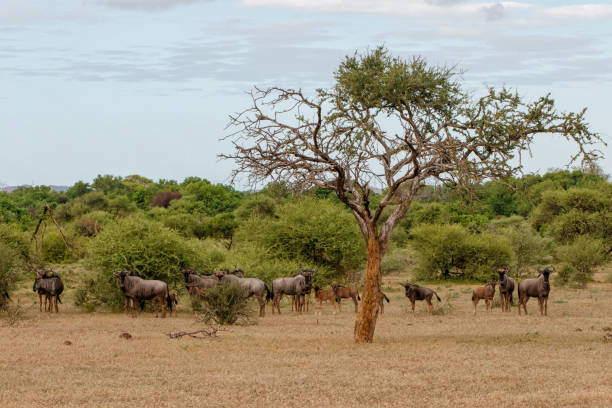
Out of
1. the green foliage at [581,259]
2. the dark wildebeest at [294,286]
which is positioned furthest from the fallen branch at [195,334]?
the green foliage at [581,259]

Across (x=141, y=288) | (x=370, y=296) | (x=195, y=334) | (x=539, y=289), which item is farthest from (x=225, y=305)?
(x=539, y=289)

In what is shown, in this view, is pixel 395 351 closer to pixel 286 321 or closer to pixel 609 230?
pixel 286 321

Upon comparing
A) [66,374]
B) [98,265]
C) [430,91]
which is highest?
[430,91]

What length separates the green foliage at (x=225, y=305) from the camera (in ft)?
73.7

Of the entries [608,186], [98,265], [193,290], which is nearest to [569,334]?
[193,290]

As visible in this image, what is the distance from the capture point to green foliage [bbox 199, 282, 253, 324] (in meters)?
22.5

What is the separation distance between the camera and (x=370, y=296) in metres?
17.8

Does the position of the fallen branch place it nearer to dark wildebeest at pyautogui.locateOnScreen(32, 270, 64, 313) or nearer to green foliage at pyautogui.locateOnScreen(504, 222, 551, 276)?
dark wildebeest at pyautogui.locateOnScreen(32, 270, 64, 313)

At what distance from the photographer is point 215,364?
49.1 ft

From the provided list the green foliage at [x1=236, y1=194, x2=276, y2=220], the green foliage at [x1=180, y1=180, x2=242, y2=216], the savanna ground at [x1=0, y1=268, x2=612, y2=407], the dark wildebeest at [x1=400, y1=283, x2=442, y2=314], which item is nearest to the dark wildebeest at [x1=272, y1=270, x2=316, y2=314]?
the savanna ground at [x1=0, y1=268, x2=612, y2=407]

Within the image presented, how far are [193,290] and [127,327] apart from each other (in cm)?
397

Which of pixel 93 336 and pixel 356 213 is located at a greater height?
pixel 356 213

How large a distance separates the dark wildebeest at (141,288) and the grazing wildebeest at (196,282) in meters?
0.83

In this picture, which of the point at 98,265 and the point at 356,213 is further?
the point at 98,265
